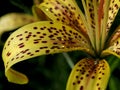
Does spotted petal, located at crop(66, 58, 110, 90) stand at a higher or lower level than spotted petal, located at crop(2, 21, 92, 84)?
lower

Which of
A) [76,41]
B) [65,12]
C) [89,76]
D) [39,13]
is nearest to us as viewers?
[89,76]

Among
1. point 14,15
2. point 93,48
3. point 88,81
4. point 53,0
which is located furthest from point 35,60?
point 88,81

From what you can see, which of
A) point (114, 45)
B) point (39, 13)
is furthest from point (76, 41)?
point (39, 13)

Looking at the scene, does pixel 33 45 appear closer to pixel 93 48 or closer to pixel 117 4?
pixel 93 48

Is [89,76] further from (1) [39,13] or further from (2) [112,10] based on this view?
(1) [39,13]

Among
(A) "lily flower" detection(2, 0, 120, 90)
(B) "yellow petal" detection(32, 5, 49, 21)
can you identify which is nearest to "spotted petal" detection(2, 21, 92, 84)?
(A) "lily flower" detection(2, 0, 120, 90)

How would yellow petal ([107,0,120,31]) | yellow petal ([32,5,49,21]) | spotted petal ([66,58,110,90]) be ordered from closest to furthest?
spotted petal ([66,58,110,90]), yellow petal ([107,0,120,31]), yellow petal ([32,5,49,21])

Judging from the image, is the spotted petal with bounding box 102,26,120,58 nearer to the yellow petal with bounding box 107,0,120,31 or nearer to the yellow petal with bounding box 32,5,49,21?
the yellow petal with bounding box 107,0,120,31
